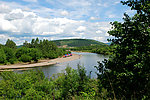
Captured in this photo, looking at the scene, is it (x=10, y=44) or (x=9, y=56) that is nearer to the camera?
(x=9, y=56)

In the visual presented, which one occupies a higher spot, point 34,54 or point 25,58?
point 34,54

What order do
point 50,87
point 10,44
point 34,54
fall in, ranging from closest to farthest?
point 50,87 < point 34,54 < point 10,44

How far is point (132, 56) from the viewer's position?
417 cm

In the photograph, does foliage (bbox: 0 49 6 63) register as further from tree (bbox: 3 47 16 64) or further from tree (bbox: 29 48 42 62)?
tree (bbox: 29 48 42 62)

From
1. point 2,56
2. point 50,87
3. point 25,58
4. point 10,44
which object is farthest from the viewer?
point 10,44

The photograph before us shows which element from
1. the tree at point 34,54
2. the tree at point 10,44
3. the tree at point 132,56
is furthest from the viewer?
the tree at point 10,44

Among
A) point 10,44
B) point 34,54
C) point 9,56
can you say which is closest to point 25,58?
point 34,54

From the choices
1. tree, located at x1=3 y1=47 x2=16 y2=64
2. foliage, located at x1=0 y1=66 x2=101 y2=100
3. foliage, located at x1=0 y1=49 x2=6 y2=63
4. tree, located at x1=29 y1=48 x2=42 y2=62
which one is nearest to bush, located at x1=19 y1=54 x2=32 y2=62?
tree, located at x1=29 y1=48 x2=42 y2=62

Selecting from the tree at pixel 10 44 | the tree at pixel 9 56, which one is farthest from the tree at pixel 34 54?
the tree at pixel 10 44

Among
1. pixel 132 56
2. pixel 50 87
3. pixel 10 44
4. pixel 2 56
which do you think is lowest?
pixel 2 56

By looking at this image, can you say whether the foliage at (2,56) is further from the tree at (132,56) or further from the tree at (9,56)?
the tree at (132,56)

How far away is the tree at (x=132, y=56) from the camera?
414 centimetres

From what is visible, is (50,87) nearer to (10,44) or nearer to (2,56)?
(2,56)

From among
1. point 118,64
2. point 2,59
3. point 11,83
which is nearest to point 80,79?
point 118,64
